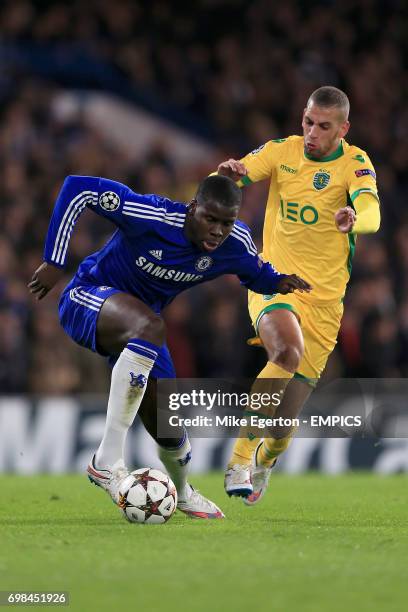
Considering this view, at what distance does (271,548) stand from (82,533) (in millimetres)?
1040

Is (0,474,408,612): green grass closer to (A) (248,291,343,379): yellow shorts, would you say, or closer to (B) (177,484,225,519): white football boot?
(B) (177,484,225,519): white football boot

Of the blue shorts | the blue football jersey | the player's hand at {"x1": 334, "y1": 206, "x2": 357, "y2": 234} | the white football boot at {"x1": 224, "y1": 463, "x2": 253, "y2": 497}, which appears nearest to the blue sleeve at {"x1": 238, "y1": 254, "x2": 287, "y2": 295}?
the blue football jersey

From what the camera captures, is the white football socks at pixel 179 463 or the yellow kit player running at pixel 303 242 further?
the yellow kit player running at pixel 303 242

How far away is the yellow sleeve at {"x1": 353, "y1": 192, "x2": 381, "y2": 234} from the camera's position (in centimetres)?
702

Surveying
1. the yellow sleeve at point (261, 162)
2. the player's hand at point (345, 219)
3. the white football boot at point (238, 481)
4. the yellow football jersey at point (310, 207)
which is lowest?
the white football boot at point (238, 481)

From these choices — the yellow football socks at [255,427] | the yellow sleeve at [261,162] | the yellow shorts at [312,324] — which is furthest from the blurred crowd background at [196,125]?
the yellow football socks at [255,427]

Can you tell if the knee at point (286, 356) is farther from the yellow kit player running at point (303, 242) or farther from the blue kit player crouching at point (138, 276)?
the blue kit player crouching at point (138, 276)

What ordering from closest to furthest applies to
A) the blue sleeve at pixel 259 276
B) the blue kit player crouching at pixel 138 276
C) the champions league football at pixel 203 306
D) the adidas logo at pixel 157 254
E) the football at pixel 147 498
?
the champions league football at pixel 203 306, the football at pixel 147 498, the blue kit player crouching at pixel 138 276, the adidas logo at pixel 157 254, the blue sleeve at pixel 259 276

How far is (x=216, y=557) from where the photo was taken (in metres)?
5.21

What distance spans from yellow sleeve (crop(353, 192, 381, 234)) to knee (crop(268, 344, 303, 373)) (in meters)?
0.85

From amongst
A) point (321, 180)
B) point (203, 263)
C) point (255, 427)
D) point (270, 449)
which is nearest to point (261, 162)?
point (321, 180)

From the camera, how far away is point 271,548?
219 inches

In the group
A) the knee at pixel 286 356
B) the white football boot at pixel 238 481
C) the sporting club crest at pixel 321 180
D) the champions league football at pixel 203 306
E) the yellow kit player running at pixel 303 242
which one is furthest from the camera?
the sporting club crest at pixel 321 180

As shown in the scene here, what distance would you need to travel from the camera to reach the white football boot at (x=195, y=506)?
7094mm
